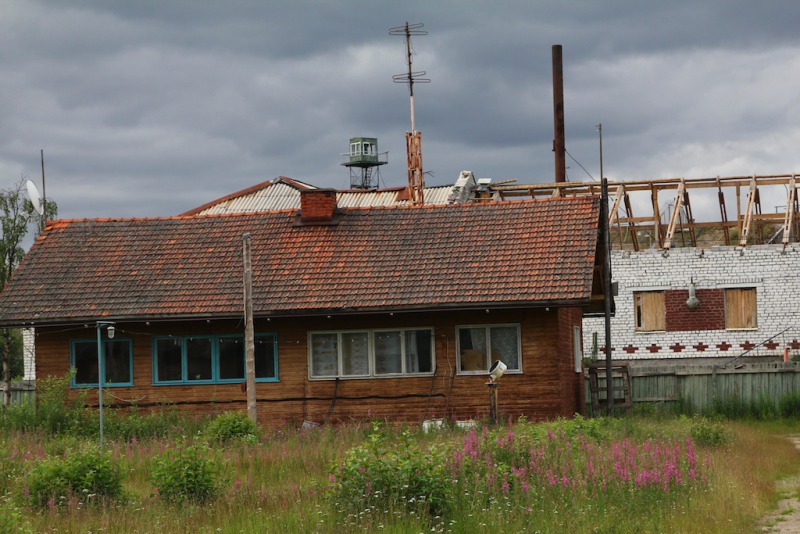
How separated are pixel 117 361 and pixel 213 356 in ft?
7.79

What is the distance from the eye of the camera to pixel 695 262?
38.2 meters

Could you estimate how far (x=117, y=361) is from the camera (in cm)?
2828

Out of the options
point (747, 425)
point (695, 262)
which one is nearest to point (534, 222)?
point (747, 425)

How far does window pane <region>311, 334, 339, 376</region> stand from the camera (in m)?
27.7

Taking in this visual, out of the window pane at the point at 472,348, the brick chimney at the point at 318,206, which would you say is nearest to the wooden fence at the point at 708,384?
the window pane at the point at 472,348

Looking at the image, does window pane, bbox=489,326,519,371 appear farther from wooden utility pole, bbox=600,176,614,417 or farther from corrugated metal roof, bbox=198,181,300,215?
corrugated metal roof, bbox=198,181,300,215

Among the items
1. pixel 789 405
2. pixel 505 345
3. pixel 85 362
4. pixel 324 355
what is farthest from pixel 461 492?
pixel 789 405

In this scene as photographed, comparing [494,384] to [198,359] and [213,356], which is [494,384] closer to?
[213,356]

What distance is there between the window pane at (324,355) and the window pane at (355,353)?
0.63 ft

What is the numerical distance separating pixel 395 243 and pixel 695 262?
13237 mm

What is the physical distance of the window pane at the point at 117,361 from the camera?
2820 centimetres

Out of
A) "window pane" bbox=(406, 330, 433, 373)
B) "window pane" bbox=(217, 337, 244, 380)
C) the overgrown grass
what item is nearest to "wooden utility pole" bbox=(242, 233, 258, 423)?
"window pane" bbox=(217, 337, 244, 380)

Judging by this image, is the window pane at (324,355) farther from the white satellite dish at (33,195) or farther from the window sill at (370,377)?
the white satellite dish at (33,195)

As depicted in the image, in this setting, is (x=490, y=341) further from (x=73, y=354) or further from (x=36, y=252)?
(x=36, y=252)
